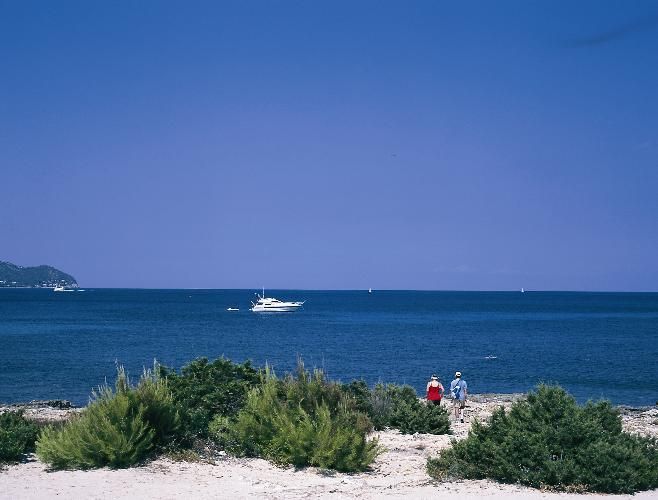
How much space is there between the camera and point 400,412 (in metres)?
17.1

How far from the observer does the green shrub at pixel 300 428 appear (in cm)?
1136

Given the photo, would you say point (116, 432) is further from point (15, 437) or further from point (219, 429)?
point (219, 429)

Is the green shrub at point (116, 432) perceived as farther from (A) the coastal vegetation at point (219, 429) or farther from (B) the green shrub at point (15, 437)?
(B) the green shrub at point (15, 437)

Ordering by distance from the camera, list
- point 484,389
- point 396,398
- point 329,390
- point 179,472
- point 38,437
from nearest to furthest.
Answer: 1. point 179,472
2. point 38,437
3. point 329,390
4. point 396,398
5. point 484,389

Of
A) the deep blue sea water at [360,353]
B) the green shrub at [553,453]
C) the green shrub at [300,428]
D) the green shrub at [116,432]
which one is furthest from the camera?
the deep blue sea water at [360,353]

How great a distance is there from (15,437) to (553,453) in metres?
8.35

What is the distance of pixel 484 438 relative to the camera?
37.8ft

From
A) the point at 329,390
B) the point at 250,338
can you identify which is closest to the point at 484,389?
the point at 329,390

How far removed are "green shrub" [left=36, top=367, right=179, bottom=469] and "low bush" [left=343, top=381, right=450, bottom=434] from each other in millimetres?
5259

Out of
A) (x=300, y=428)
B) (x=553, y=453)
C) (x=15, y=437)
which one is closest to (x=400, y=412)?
(x=300, y=428)

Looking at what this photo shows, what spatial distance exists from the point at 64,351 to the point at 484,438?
1845 inches

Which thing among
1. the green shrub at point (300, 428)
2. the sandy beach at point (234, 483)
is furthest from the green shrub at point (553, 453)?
the green shrub at point (300, 428)

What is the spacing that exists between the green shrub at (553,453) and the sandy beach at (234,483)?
27 centimetres

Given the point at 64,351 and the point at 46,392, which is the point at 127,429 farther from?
the point at 64,351
